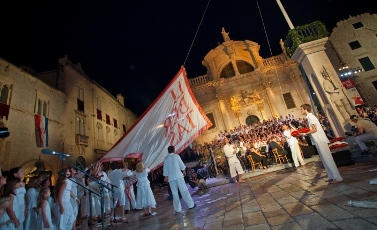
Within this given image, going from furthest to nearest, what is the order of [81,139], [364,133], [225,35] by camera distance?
[225,35]
[81,139]
[364,133]

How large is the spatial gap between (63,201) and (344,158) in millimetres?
8211

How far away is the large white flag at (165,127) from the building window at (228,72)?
20710 millimetres

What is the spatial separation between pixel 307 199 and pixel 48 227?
507cm

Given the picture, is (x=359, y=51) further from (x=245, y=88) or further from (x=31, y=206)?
(x=31, y=206)

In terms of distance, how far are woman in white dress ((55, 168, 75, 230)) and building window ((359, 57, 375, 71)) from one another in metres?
32.0

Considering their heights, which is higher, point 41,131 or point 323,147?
point 41,131

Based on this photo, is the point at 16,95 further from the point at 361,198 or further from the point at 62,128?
the point at 361,198

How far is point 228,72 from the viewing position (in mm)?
25797

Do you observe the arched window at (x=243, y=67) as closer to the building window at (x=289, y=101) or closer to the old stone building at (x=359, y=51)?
the building window at (x=289, y=101)

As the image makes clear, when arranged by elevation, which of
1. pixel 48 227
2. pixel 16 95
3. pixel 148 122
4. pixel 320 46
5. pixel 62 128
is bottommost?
pixel 48 227

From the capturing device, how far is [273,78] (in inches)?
925

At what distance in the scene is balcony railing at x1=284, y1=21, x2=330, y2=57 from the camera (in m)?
7.19

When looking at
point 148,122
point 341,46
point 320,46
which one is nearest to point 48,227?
point 148,122

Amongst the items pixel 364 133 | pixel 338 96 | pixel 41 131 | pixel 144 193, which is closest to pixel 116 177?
pixel 144 193
